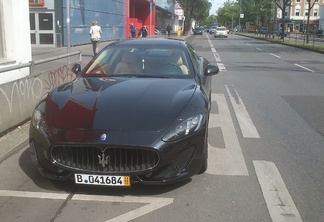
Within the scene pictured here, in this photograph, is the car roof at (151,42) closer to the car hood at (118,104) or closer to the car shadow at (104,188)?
the car hood at (118,104)

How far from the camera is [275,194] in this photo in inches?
151

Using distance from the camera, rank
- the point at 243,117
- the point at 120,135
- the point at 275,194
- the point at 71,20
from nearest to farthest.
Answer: the point at 120,135, the point at 275,194, the point at 243,117, the point at 71,20

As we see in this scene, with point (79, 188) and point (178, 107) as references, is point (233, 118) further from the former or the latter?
point (79, 188)

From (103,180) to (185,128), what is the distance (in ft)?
3.00

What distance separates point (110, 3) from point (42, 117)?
2959 cm

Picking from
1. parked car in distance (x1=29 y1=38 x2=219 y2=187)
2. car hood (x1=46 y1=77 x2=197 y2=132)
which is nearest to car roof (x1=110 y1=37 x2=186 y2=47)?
car hood (x1=46 y1=77 x2=197 y2=132)

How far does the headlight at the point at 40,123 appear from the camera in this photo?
12.3 ft

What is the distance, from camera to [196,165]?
377cm

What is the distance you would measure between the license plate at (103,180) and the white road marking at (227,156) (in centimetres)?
125

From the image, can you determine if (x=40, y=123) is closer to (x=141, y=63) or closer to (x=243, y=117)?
(x=141, y=63)

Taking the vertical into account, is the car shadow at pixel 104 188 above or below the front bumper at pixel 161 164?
below

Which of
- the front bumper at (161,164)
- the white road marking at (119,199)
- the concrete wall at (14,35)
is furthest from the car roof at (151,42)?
the white road marking at (119,199)

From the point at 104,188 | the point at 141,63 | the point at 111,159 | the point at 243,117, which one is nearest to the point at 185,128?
the point at 111,159

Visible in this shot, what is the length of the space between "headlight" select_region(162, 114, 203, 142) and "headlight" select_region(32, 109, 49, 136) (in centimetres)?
117
